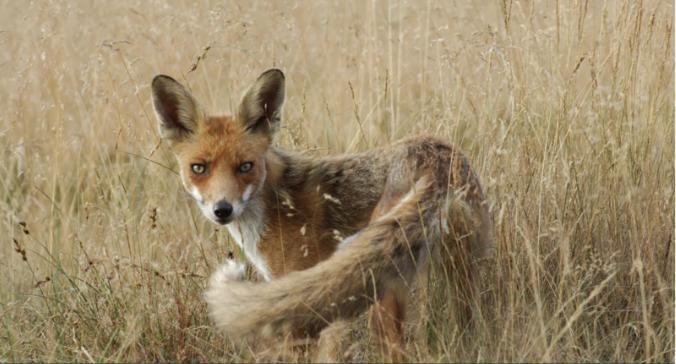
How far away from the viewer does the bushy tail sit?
3389mm

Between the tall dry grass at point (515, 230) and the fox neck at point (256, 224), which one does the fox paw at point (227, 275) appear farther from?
the fox neck at point (256, 224)

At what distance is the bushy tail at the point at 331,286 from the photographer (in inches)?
133

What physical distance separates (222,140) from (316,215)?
0.65 metres

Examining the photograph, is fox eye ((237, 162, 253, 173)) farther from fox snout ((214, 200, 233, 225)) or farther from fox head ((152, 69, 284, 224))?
fox snout ((214, 200, 233, 225))

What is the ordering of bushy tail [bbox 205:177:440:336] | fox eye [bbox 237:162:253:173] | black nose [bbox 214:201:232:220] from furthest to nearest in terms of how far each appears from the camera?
1. fox eye [bbox 237:162:253:173]
2. black nose [bbox 214:201:232:220]
3. bushy tail [bbox 205:177:440:336]

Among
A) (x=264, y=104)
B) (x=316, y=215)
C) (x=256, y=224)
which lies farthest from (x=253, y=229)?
(x=264, y=104)

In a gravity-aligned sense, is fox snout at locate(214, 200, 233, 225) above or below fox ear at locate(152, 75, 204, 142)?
below

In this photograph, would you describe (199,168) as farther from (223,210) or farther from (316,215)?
(316,215)

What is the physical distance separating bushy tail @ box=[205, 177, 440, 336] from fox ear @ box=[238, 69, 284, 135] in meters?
1.26

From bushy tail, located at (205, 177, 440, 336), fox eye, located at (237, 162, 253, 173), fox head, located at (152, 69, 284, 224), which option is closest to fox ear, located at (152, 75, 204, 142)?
fox head, located at (152, 69, 284, 224)

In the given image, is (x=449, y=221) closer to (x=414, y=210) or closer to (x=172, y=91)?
(x=414, y=210)

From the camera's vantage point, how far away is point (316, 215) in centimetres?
471

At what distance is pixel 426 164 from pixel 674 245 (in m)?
1.37

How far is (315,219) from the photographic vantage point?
470 centimetres
